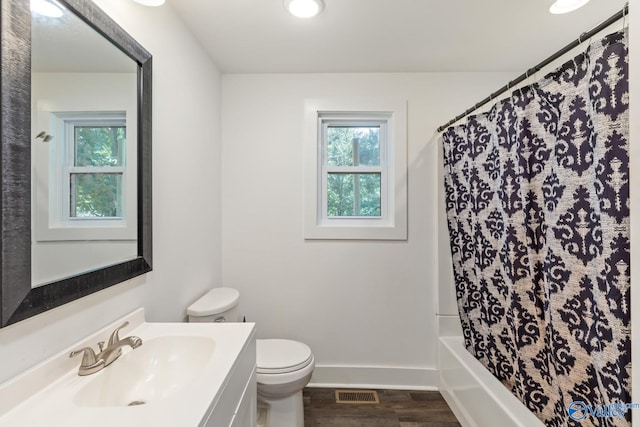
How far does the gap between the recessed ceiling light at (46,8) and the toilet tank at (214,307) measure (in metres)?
1.30

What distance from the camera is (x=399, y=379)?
2182mm

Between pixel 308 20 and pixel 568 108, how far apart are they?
1.27 m

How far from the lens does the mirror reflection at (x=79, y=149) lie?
81cm

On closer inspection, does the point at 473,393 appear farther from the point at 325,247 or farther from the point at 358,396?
the point at 325,247

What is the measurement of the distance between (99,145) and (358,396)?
211 cm

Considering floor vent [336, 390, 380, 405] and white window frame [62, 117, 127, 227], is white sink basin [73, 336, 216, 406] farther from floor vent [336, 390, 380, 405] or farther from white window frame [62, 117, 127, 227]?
floor vent [336, 390, 380, 405]

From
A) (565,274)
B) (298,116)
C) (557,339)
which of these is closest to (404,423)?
(557,339)

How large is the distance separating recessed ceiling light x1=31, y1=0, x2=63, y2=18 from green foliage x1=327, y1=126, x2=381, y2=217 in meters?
1.69

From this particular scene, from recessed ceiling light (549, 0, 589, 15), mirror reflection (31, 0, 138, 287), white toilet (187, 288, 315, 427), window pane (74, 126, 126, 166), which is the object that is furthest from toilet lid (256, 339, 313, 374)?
recessed ceiling light (549, 0, 589, 15)

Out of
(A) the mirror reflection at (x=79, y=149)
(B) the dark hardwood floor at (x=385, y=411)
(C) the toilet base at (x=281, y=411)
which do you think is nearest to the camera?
(A) the mirror reflection at (x=79, y=149)

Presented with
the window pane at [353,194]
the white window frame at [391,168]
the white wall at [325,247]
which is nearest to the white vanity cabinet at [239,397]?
the white wall at [325,247]

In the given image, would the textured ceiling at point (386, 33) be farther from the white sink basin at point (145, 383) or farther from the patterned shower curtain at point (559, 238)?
the white sink basin at point (145, 383)

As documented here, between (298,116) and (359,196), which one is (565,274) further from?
(298,116)

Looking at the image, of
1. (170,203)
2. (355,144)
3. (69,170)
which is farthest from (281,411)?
(355,144)
